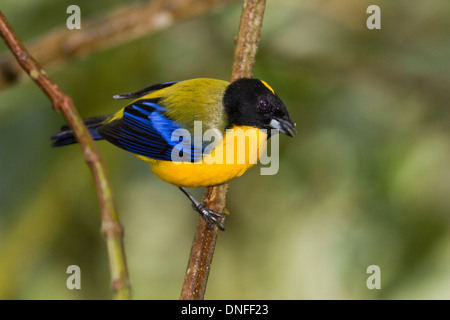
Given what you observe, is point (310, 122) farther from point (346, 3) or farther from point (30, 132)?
point (30, 132)

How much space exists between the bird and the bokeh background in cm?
130

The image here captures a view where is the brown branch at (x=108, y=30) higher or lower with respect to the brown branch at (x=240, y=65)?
higher

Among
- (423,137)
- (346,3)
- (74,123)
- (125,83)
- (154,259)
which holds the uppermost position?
(346,3)

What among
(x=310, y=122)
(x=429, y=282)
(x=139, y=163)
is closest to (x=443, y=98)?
(x=310, y=122)

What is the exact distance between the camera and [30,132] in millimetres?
5055

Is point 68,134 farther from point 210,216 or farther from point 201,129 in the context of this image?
point 210,216

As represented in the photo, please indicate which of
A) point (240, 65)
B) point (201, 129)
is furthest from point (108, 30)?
point (201, 129)

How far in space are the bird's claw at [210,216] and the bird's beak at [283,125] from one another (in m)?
0.60

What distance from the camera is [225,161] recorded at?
3.41 meters

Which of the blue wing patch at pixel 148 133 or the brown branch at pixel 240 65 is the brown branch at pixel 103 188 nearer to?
the brown branch at pixel 240 65

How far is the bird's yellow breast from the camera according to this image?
11.2ft

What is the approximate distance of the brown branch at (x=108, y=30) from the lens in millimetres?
4254

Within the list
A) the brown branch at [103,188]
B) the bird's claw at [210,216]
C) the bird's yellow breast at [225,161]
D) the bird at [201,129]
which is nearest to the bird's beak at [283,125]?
the bird at [201,129]

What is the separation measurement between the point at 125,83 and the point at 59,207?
1206 millimetres
